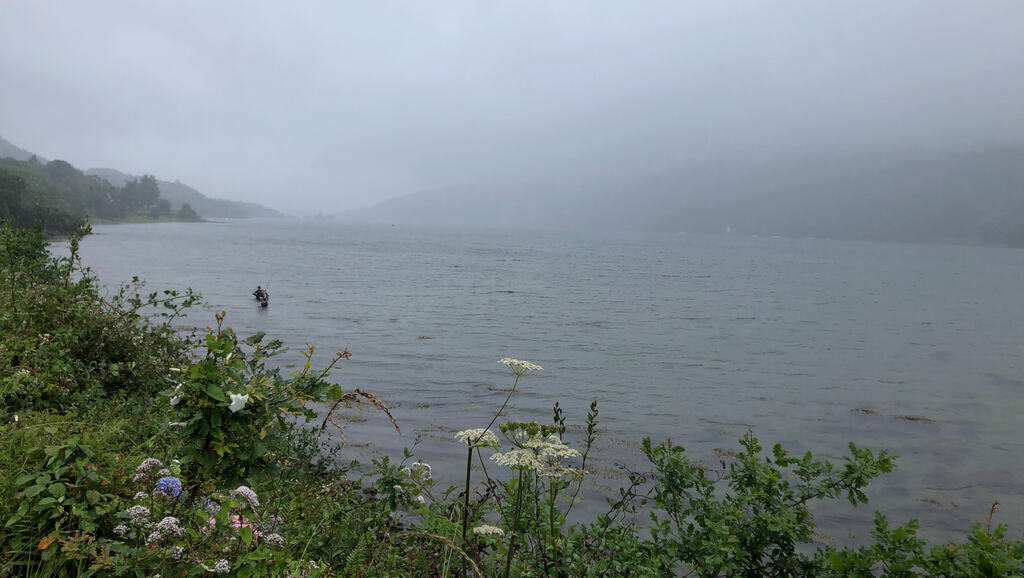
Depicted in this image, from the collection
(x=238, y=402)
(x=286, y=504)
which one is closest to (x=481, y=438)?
(x=238, y=402)

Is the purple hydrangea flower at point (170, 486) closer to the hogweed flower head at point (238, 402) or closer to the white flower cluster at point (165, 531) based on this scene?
the white flower cluster at point (165, 531)

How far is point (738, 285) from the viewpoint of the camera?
56.7m

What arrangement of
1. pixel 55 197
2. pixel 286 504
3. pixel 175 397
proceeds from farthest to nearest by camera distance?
pixel 55 197
pixel 286 504
pixel 175 397

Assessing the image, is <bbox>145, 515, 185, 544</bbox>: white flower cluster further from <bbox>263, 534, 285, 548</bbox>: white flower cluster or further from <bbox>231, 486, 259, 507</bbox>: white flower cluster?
<bbox>263, 534, 285, 548</bbox>: white flower cluster

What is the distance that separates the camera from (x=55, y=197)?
11919 cm

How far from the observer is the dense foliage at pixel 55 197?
7906 cm

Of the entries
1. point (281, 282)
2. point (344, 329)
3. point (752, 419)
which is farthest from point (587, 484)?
point (281, 282)

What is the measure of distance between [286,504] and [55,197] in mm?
152472

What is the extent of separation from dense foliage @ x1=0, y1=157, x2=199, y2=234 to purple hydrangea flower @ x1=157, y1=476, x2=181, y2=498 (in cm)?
8083

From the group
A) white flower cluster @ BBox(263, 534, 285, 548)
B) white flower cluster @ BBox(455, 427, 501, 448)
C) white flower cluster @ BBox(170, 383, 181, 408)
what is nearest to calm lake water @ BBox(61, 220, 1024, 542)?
white flower cluster @ BBox(263, 534, 285, 548)

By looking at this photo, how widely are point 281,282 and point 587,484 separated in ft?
122

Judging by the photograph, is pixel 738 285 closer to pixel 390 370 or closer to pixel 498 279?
pixel 498 279

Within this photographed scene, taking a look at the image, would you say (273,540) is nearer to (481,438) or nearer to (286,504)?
(481,438)

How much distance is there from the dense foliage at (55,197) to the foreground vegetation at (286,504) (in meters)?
79.5
